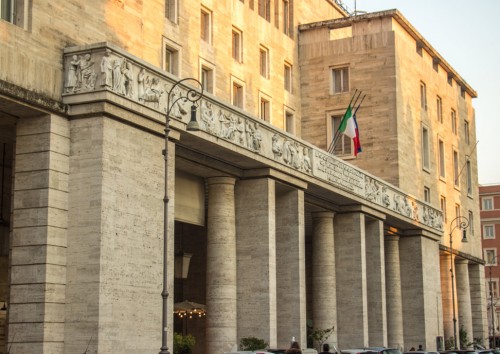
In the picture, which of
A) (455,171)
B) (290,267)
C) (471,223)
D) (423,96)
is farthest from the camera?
(471,223)

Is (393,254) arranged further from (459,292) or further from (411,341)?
(459,292)

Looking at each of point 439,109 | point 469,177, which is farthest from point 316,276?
point 469,177

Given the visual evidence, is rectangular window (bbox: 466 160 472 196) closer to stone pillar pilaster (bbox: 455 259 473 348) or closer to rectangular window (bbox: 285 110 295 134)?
stone pillar pilaster (bbox: 455 259 473 348)

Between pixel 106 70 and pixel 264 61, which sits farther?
pixel 264 61

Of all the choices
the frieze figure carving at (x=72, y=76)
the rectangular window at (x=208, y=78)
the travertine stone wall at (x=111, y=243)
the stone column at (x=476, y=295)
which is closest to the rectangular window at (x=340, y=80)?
the rectangular window at (x=208, y=78)

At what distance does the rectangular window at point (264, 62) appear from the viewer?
5359cm

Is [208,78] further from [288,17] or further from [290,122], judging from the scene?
[288,17]

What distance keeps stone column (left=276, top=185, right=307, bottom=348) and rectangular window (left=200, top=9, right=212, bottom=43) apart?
846cm

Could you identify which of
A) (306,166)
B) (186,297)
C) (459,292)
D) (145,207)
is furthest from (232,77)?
(459,292)

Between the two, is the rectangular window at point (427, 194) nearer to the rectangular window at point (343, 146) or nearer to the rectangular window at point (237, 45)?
the rectangular window at point (343, 146)

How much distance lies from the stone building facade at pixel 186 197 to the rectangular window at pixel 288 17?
206 mm

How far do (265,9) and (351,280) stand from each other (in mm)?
16386

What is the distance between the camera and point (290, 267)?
1816 inches

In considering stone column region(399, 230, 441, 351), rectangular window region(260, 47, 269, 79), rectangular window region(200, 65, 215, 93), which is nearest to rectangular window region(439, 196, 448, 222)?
stone column region(399, 230, 441, 351)
